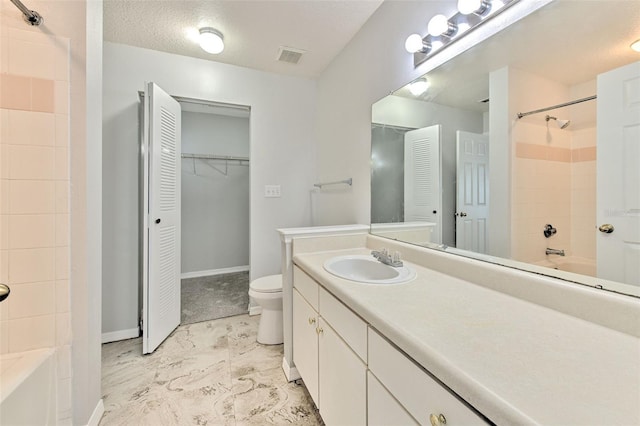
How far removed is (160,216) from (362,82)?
1831 mm

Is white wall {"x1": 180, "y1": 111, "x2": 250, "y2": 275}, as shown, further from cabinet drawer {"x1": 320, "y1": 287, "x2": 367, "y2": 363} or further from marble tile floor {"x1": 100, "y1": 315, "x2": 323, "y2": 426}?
cabinet drawer {"x1": 320, "y1": 287, "x2": 367, "y2": 363}

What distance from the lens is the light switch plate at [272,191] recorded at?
257 cm

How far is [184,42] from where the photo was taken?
206 cm

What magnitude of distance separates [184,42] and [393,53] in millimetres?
1655

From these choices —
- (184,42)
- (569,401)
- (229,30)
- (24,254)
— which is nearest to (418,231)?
(569,401)

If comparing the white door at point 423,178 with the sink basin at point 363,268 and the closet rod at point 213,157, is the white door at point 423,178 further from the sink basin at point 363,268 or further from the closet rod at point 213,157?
the closet rod at point 213,157

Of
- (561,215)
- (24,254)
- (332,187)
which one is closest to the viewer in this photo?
(561,215)

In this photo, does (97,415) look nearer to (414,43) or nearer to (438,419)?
(438,419)

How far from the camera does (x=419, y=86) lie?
4.63 ft

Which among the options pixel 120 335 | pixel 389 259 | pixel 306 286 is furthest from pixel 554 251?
pixel 120 335

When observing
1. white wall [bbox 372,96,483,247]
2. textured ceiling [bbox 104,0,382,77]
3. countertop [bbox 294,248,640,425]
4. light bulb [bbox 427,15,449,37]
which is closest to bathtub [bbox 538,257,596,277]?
countertop [bbox 294,248,640,425]

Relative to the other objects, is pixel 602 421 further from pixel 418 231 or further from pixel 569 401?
pixel 418 231

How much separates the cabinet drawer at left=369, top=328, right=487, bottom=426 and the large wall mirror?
59 centimetres

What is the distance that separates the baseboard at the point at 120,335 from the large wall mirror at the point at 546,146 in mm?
2341
